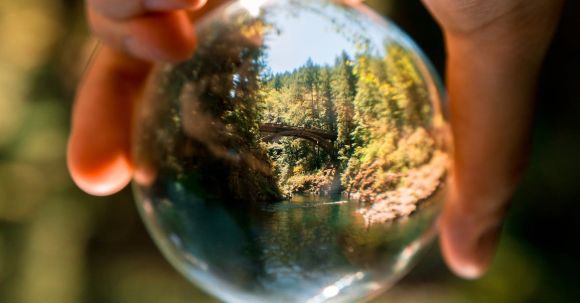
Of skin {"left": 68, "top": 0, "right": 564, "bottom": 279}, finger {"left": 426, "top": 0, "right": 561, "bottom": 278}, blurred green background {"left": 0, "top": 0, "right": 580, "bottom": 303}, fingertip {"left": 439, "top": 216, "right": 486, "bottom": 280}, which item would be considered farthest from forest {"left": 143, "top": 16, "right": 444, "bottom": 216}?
blurred green background {"left": 0, "top": 0, "right": 580, "bottom": 303}

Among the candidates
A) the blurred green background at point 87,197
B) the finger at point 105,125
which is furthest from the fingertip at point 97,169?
the blurred green background at point 87,197

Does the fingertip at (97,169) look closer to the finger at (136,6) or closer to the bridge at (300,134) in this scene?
the finger at (136,6)

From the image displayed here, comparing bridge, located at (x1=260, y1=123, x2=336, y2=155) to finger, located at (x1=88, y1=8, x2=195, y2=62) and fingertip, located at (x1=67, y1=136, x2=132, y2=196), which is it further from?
fingertip, located at (x1=67, y1=136, x2=132, y2=196)

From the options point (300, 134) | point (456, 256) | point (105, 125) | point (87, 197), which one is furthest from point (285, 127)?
point (87, 197)

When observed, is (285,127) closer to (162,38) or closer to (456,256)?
(162,38)

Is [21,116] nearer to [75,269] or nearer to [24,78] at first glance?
[24,78]

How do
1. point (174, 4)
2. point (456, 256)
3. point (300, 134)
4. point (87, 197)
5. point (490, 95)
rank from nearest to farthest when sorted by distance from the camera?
1. point (300, 134)
2. point (174, 4)
3. point (490, 95)
4. point (456, 256)
5. point (87, 197)
